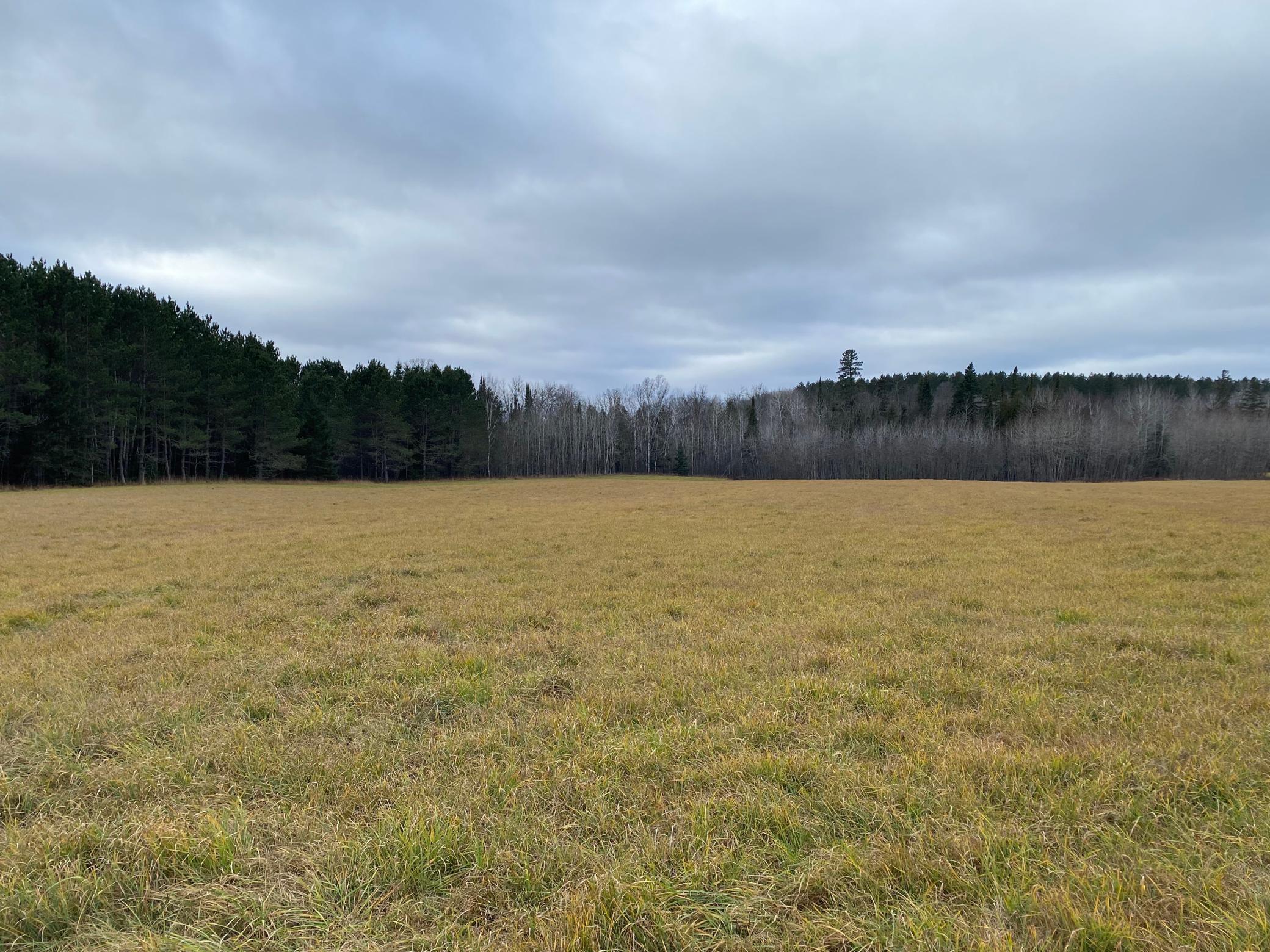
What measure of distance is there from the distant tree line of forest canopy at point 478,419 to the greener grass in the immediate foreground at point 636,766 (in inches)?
1526

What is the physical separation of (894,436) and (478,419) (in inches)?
2140

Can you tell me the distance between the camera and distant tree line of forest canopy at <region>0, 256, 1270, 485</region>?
33344 mm

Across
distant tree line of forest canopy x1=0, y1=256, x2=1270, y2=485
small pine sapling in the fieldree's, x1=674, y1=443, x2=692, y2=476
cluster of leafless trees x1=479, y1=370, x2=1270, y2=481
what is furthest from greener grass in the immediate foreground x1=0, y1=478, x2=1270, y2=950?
small pine sapling in the fieldree's, x1=674, y1=443, x2=692, y2=476

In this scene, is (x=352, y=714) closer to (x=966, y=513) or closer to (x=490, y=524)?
(x=490, y=524)

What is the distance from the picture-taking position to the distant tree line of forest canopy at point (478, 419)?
3334 centimetres

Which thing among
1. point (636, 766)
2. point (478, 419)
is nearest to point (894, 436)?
point (478, 419)

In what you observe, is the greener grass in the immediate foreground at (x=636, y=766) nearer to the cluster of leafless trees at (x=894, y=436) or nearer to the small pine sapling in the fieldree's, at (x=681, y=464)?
the cluster of leafless trees at (x=894, y=436)

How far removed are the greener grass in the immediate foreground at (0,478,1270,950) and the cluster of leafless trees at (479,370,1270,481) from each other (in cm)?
6028

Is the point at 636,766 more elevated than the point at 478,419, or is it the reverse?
the point at 478,419

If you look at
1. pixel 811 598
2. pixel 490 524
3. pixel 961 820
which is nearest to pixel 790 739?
pixel 961 820

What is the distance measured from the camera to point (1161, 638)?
509 cm

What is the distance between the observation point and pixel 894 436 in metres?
73.4

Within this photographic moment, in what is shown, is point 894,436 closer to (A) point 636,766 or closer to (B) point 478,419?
(B) point 478,419

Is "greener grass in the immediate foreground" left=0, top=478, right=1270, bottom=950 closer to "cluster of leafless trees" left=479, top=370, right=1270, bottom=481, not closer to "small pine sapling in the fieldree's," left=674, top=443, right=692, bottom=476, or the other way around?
"cluster of leafless trees" left=479, top=370, right=1270, bottom=481
